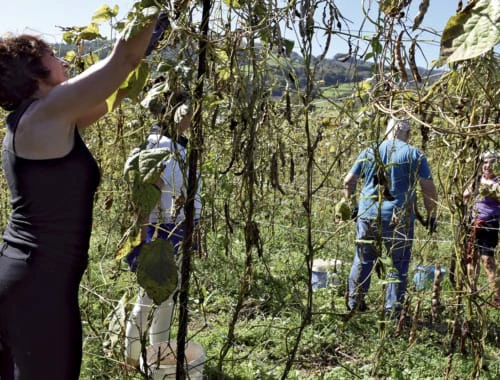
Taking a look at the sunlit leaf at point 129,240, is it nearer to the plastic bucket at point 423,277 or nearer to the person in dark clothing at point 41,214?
the person in dark clothing at point 41,214

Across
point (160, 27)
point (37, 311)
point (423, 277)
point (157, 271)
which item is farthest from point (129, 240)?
point (423, 277)

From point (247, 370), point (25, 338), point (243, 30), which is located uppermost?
point (243, 30)

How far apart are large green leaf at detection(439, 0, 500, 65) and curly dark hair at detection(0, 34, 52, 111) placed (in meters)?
1.17

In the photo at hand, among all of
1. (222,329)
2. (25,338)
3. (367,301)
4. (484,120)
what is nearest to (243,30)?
(484,120)

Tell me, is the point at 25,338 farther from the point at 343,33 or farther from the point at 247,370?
the point at 247,370

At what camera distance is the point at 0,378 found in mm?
1667

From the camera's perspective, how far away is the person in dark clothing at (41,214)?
1430mm

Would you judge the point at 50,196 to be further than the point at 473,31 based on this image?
Yes

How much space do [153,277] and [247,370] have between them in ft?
5.16

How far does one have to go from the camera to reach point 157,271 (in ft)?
4.19

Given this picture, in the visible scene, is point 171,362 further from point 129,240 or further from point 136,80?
point 136,80

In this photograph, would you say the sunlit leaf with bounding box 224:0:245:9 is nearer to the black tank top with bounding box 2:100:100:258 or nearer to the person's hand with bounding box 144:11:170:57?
the person's hand with bounding box 144:11:170:57

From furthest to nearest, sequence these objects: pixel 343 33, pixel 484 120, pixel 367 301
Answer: pixel 367 301, pixel 484 120, pixel 343 33

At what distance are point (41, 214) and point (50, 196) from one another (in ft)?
0.20
